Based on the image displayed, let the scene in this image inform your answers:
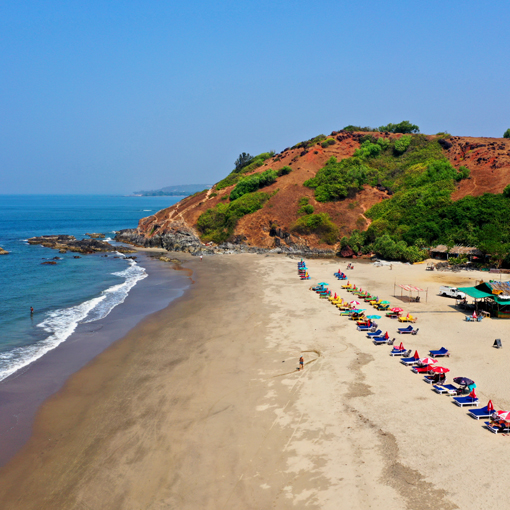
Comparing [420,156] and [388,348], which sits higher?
[420,156]

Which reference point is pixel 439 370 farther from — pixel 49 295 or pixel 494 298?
pixel 49 295

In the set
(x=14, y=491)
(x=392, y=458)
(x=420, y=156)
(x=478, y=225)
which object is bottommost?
(x=14, y=491)

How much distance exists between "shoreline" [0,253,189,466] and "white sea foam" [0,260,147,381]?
0.50 meters

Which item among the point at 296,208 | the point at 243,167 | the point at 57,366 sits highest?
the point at 243,167

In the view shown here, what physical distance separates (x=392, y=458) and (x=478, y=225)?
5294cm

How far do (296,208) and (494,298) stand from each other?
4846cm

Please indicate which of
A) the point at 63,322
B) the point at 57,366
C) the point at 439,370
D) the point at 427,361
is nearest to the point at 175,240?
the point at 63,322

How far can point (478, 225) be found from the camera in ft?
189

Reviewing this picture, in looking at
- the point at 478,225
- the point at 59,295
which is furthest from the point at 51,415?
the point at 478,225

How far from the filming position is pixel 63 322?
101ft

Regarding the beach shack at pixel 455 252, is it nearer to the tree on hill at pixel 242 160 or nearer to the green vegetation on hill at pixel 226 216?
the green vegetation on hill at pixel 226 216

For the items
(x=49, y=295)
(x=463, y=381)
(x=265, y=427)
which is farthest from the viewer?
(x=49, y=295)

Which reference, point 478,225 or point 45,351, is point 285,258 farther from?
point 45,351

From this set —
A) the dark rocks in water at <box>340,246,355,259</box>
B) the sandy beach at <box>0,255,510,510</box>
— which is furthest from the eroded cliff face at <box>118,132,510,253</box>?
the sandy beach at <box>0,255,510,510</box>
